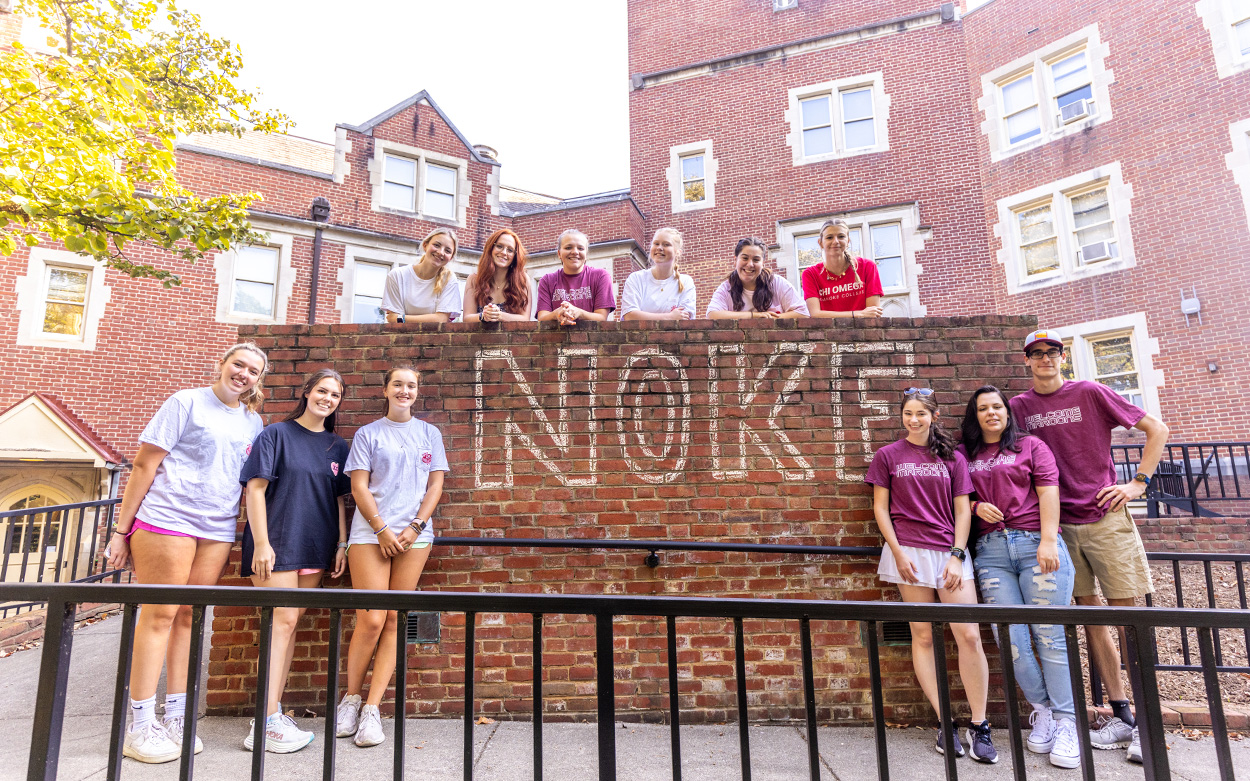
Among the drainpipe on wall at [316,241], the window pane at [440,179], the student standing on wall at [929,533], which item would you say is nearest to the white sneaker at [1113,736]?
the student standing on wall at [929,533]

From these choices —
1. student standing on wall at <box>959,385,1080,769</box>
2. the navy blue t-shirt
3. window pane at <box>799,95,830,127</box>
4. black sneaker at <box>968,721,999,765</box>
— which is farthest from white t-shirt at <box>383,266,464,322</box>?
window pane at <box>799,95,830,127</box>

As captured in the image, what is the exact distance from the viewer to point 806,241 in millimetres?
13633

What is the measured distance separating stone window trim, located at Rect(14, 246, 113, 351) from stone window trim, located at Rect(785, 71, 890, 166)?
1446 cm

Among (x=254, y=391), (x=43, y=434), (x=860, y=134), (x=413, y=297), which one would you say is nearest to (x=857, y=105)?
(x=860, y=134)

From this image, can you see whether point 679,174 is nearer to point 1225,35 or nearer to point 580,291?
point 1225,35

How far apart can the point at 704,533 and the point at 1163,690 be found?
12.3 ft

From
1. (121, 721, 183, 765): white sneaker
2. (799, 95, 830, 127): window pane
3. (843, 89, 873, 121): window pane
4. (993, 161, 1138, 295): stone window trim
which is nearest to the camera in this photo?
(121, 721, 183, 765): white sneaker

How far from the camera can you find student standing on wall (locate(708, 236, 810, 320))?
14.2 ft

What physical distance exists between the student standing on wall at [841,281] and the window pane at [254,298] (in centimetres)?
1173

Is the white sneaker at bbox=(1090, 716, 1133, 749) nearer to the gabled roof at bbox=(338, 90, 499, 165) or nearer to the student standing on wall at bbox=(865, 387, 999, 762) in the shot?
the student standing on wall at bbox=(865, 387, 999, 762)

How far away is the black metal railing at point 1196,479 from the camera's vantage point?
8.55 meters

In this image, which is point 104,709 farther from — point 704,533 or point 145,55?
point 145,55

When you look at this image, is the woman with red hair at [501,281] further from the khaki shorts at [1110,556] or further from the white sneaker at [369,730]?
the khaki shorts at [1110,556]

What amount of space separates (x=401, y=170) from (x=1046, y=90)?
48.5 feet
